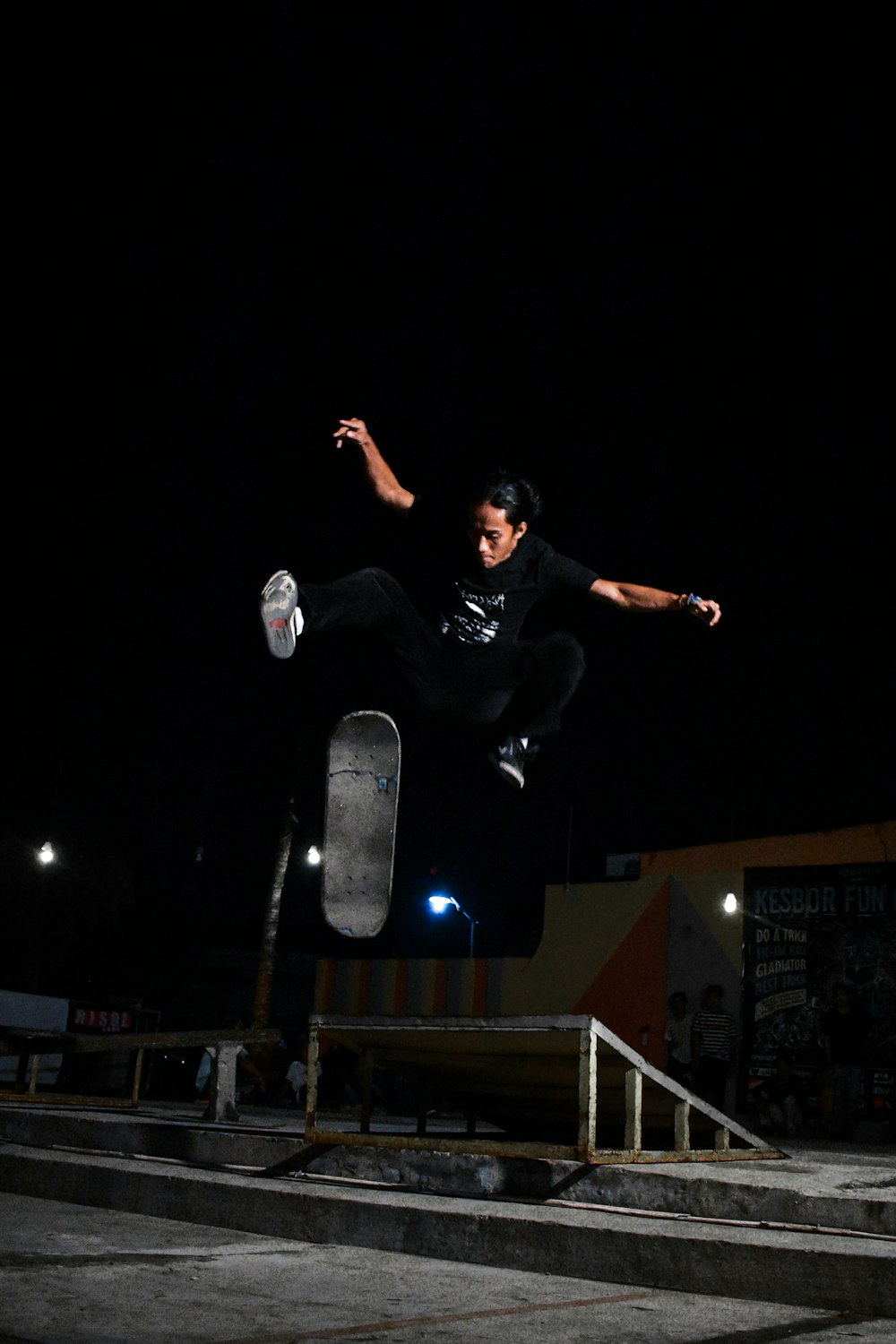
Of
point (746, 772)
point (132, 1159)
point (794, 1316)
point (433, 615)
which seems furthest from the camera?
point (746, 772)

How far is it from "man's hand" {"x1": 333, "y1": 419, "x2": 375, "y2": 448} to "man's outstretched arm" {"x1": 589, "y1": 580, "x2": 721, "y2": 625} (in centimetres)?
146

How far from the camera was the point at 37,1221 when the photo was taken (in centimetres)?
612

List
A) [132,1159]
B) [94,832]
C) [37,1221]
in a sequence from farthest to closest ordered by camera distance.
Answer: [94,832] → [132,1159] → [37,1221]

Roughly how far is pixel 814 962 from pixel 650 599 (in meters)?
10.4

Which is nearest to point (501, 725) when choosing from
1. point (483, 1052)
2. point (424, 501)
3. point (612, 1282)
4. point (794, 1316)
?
point (424, 501)

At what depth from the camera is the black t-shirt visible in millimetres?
6441

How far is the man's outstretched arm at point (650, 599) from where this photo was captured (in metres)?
6.52

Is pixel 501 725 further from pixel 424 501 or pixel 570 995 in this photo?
pixel 570 995

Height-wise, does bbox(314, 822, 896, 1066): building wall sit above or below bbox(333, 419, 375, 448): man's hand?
below

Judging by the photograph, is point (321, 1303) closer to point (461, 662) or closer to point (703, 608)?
point (461, 662)

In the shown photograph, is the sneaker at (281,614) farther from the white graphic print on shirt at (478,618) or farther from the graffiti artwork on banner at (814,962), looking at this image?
the graffiti artwork on banner at (814,962)


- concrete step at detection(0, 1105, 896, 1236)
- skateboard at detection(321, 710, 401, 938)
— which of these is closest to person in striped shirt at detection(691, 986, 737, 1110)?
concrete step at detection(0, 1105, 896, 1236)

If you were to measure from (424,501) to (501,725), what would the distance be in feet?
4.24

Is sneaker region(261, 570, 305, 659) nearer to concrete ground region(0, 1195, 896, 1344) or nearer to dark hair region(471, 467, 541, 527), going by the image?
dark hair region(471, 467, 541, 527)
